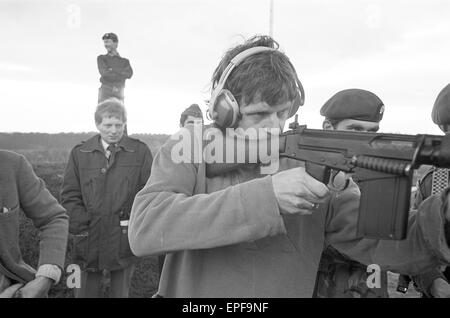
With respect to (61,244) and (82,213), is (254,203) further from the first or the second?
(82,213)

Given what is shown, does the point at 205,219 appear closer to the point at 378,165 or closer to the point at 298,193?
the point at 298,193

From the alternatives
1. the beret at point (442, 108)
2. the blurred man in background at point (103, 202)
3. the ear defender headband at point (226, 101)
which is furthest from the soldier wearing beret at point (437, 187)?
the blurred man in background at point (103, 202)

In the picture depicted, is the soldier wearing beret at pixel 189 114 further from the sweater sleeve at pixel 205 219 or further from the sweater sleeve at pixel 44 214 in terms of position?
the sweater sleeve at pixel 205 219

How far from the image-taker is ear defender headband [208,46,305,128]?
141 cm

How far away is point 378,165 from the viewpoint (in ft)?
4.05

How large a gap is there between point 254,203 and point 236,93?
440mm

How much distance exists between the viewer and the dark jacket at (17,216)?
1876 mm

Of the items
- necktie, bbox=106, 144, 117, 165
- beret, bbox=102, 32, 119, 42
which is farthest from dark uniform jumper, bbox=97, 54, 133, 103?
necktie, bbox=106, 144, 117, 165

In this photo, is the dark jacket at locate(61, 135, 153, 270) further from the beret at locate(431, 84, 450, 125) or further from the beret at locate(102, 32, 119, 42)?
the beret at locate(431, 84, 450, 125)

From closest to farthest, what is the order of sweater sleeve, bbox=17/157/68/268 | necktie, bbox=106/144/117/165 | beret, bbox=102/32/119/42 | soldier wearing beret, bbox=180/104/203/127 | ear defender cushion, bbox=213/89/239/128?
ear defender cushion, bbox=213/89/239/128 → sweater sleeve, bbox=17/157/68/268 → necktie, bbox=106/144/117/165 → soldier wearing beret, bbox=180/104/203/127 → beret, bbox=102/32/119/42

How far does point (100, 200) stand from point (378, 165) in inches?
93.7

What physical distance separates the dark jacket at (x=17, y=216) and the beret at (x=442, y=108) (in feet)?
6.88
